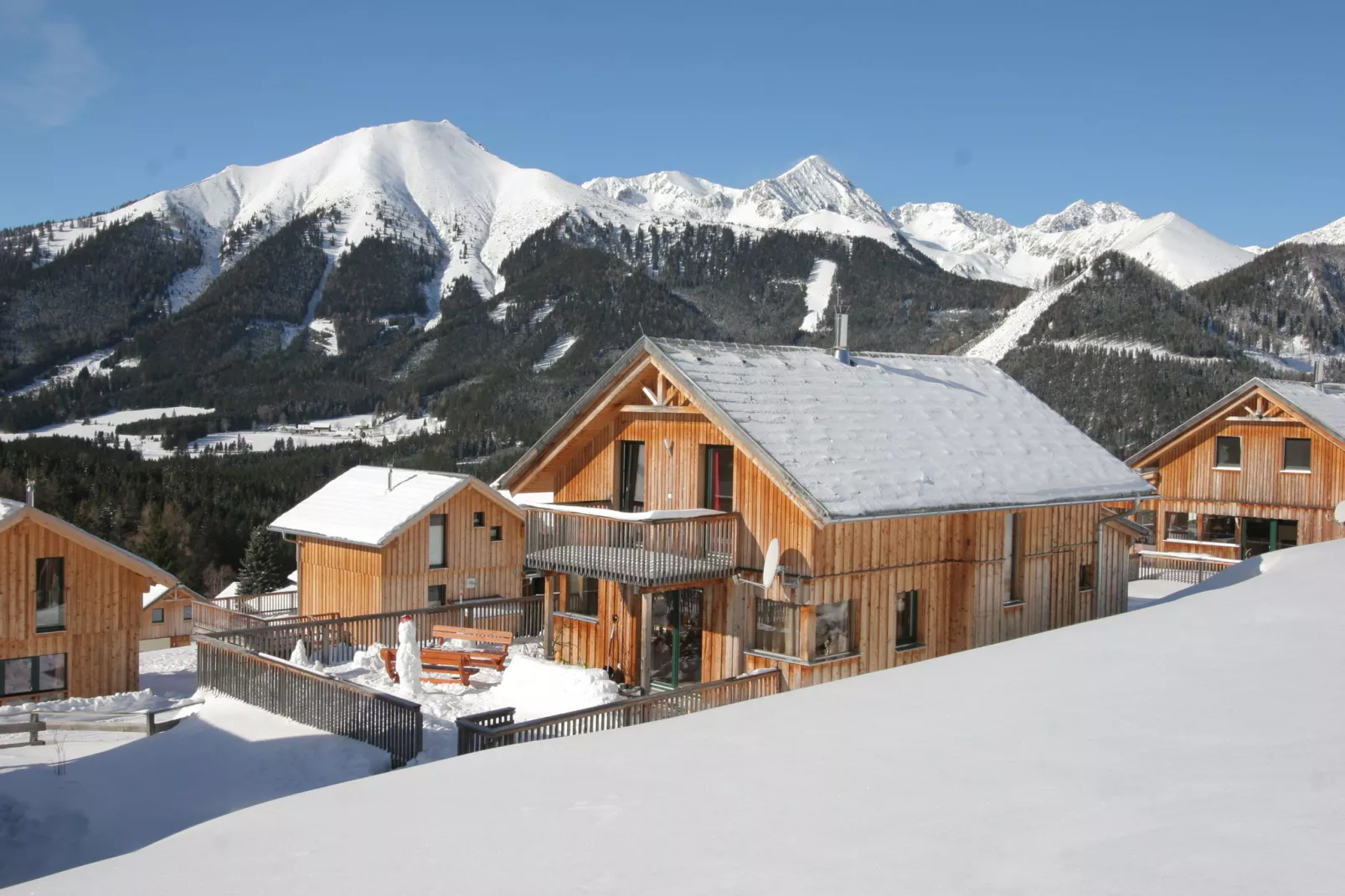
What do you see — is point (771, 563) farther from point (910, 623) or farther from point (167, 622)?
point (167, 622)

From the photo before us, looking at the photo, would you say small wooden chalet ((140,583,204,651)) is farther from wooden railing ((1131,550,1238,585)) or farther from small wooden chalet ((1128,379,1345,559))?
small wooden chalet ((1128,379,1345,559))

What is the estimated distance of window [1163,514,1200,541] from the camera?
118ft

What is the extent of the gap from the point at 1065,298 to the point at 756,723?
488 ft

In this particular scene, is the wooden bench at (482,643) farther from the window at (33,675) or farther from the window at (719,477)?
the window at (33,675)

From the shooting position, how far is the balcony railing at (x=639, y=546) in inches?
688

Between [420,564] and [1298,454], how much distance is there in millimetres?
26351

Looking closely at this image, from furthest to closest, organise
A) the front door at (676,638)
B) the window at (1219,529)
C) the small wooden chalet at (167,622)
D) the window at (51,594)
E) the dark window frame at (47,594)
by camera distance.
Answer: the small wooden chalet at (167,622) < the window at (1219,529) < the window at (51,594) < the dark window frame at (47,594) < the front door at (676,638)

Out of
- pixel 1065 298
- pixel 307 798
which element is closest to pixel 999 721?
pixel 307 798

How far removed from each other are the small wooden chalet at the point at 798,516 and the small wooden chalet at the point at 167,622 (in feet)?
106

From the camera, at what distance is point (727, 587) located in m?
18.2

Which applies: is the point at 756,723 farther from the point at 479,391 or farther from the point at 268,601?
the point at 479,391

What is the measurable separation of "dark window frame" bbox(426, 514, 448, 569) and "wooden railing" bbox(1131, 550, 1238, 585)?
20244 mm

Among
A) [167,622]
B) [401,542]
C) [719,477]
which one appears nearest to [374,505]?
[401,542]

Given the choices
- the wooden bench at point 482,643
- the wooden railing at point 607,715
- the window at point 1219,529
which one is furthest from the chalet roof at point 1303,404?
the wooden bench at point 482,643
